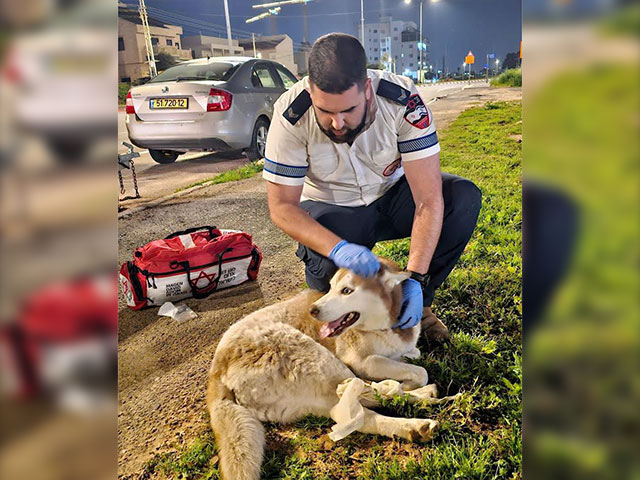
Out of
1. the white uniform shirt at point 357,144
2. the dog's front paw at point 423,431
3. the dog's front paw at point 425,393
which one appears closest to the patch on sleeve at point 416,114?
the white uniform shirt at point 357,144

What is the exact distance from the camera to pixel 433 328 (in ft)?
6.64

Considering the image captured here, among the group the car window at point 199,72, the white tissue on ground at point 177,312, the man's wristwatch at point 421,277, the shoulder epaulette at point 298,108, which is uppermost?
the car window at point 199,72

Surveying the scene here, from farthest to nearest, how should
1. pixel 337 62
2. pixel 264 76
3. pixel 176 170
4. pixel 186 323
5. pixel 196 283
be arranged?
pixel 176 170
pixel 264 76
pixel 196 283
pixel 186 323
pixel 337 62

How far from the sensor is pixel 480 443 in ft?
4.49

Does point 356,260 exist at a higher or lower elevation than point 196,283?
higher

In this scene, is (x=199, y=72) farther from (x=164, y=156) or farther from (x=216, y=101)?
(x=164, y=156)

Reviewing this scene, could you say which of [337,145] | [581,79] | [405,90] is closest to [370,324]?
[337,145]

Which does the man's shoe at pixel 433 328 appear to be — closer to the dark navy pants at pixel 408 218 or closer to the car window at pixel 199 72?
the dark navy pants at pixel 408 218

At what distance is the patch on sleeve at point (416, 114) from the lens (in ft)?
6.21

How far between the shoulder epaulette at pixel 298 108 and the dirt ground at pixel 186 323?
2.31 feet

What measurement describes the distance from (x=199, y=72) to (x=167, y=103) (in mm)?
300

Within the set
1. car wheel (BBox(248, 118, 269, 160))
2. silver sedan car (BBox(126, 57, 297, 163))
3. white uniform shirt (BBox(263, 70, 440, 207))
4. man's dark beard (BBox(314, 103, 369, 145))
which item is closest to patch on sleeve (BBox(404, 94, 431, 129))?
white uniform shirt (BBox(263, 70, 440, 207))

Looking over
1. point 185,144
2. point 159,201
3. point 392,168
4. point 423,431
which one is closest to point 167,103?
point 185,144

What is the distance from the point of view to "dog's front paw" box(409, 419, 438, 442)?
4.68 ft
